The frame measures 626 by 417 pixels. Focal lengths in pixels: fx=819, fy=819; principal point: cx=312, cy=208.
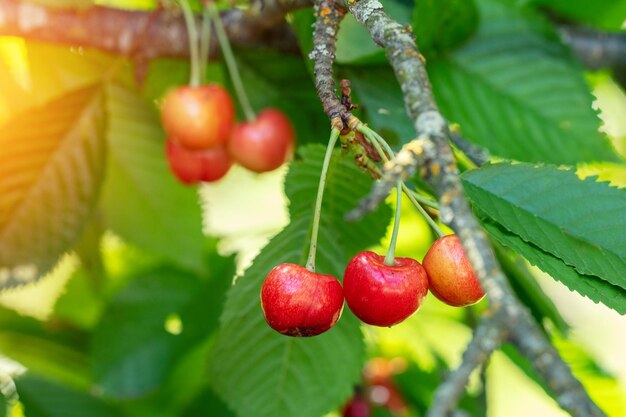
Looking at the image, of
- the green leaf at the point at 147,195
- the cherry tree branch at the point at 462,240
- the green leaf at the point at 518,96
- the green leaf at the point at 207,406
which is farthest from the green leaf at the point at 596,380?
the cherry tree branch at the point at 462,240

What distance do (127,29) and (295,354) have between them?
0.74 meters

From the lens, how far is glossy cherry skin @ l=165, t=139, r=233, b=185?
4.83ft

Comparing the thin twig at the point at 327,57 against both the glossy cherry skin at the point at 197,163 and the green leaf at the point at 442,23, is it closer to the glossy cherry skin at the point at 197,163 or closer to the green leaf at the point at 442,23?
the green leaf at the point at 442,23

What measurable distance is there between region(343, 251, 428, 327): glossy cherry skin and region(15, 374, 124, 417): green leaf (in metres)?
0.81

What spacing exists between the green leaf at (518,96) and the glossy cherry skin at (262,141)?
29cm

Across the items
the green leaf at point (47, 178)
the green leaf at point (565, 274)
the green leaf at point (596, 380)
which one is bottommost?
the green leaf at point (596, 380)

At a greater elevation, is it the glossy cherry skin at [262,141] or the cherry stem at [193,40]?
the cherry stem at [193,40]

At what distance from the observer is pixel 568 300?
3672mm

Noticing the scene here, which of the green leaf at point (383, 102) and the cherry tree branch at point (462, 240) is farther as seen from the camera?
the green leaf at point (383, 102)

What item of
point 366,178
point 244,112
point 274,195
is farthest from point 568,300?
point 366,178

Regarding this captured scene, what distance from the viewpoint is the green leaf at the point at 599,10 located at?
1812mm

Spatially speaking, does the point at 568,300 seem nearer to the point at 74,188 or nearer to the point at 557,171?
the point at 74,188

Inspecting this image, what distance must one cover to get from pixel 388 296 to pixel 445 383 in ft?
1.16

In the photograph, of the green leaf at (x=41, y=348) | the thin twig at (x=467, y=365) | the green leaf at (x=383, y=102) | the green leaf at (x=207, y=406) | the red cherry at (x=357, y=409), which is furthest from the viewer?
the red cherry at (x=357, y=409)
